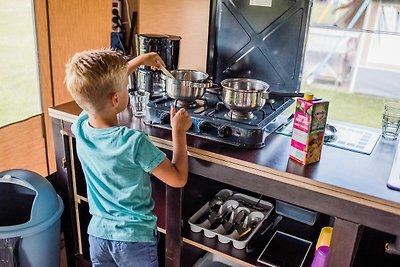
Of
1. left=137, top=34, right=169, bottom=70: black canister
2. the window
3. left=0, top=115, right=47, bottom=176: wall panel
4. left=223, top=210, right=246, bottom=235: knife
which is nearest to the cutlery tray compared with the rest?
left=223, top=210, right=246, bottom=235: knife

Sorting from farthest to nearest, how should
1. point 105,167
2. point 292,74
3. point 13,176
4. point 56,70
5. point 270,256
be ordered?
point 56,70 → point 292,74 → point 13,176 → point 270,256 → point 105,167

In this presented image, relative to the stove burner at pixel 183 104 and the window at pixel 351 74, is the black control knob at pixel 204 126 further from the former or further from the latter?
the window at pixel 351 74

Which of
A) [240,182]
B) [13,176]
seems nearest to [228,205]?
[240,182]

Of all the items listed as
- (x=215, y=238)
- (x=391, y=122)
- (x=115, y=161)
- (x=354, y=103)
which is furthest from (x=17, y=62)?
(x=354, y=103)

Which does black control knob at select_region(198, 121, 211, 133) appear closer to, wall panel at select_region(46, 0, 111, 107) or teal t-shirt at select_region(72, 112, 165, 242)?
teal t-shirt at select_region(72, 112, 165, 242)

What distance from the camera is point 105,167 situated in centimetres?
123

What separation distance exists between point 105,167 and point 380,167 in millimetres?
836

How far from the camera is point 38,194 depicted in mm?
1610

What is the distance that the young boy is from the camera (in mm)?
1175

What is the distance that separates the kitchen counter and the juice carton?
3cm

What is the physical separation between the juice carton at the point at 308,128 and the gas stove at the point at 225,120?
13cm

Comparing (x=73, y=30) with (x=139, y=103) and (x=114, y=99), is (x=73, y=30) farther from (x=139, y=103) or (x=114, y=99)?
(x=114, y=99)

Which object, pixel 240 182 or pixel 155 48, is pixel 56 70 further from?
pixel 240 182

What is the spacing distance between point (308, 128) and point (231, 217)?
57 cm
